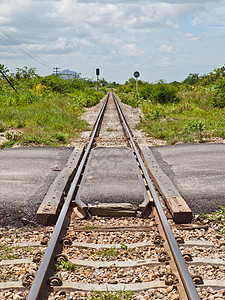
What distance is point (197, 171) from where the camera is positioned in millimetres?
6293

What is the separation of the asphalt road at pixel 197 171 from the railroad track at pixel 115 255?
0.68 metres

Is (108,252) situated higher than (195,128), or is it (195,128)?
(195,128)

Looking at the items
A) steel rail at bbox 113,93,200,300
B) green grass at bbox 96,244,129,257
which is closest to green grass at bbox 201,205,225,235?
steel rail at bbox 113,93,200,300

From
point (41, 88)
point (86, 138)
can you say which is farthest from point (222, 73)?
point (86, 138)

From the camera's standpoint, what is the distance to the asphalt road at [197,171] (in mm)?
4950

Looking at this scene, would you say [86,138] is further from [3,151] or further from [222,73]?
[222,73]

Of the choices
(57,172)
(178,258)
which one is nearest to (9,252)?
(178,258)

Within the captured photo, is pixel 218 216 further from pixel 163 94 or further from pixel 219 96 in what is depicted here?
pixel 163 94

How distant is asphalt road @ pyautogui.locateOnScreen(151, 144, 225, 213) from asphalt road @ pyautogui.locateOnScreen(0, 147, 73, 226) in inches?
86.0

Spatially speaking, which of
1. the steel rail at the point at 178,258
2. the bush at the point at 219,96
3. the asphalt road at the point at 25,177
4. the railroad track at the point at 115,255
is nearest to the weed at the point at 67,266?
the railroad track at the point at 115,255

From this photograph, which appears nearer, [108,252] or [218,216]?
[108,252]

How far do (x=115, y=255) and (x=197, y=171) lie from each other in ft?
10.7

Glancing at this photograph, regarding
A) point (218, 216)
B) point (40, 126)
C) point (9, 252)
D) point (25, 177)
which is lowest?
point (9, 252)

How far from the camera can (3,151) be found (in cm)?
823
